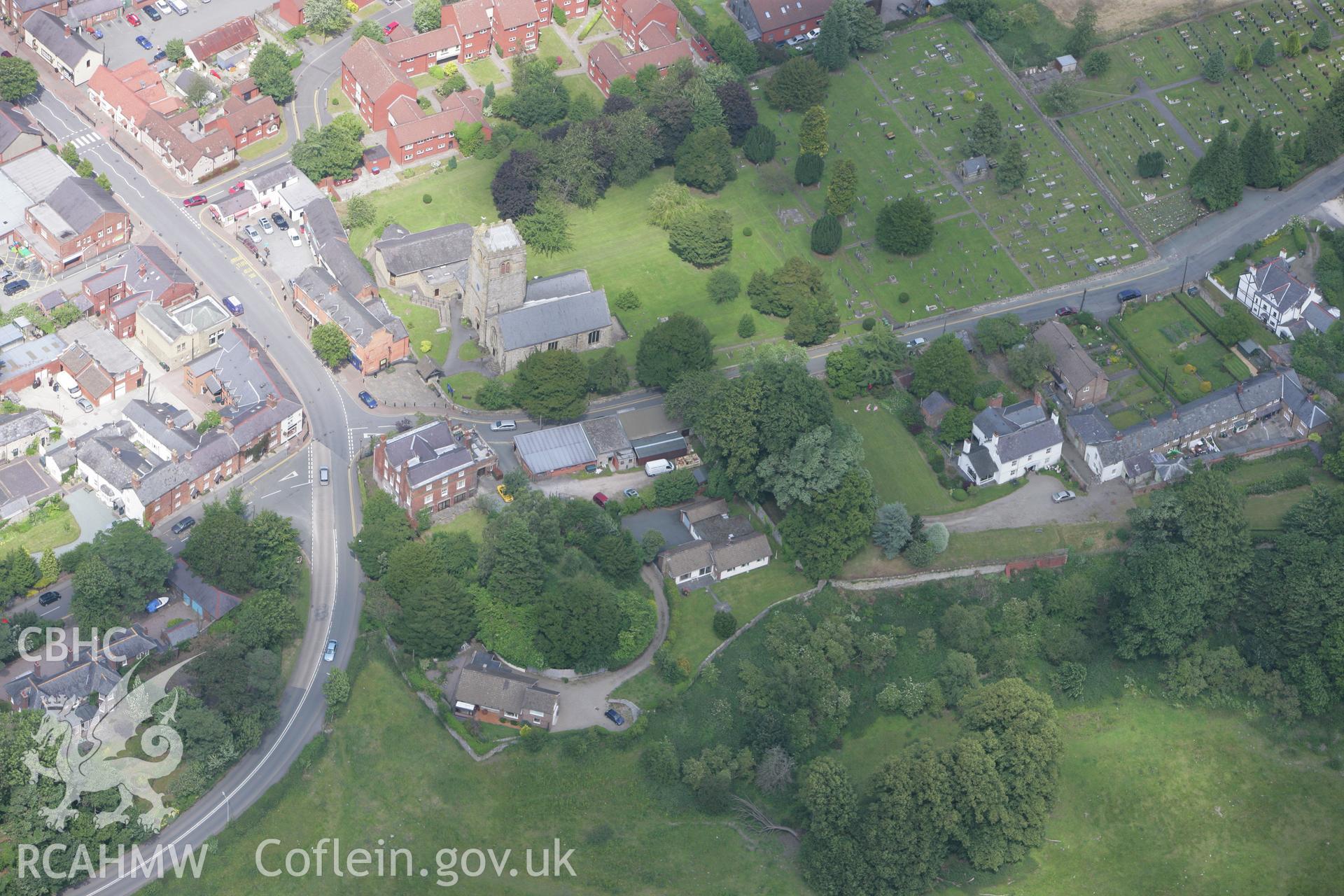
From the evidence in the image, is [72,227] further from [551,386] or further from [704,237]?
[704,237]

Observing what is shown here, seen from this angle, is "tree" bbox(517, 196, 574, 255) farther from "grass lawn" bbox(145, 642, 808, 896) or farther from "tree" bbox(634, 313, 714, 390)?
"grass lawn" bbox(145, 642, 808, 896)

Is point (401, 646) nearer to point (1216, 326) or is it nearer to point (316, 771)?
point (316, 771)

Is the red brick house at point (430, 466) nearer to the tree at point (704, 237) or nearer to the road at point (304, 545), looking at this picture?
the road at point (304, 545)

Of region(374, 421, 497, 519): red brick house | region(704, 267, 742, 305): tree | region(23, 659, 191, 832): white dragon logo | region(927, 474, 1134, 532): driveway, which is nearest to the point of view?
region(23, 659, 191, 832): white dragon logo

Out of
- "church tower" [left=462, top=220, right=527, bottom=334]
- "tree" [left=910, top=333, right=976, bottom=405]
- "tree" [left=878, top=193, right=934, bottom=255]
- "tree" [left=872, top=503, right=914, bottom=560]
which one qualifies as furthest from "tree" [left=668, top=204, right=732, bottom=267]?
"tree" [left=872, top=503, right=914, bottom=560]

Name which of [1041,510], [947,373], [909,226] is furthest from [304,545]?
[909,226]

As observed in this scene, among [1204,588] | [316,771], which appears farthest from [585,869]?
[1204,588]
